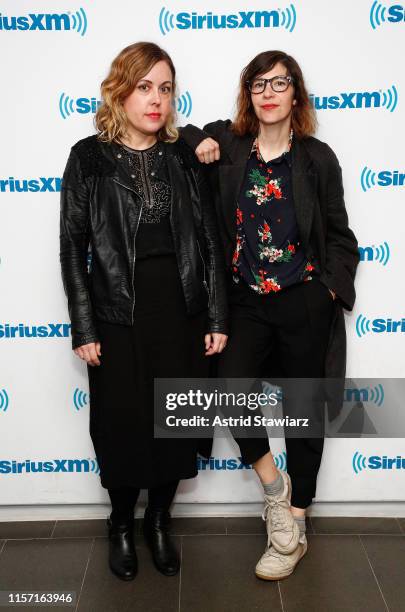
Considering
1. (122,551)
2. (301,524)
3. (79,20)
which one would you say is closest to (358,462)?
(301,524)

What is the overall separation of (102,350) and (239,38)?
3.91 feet

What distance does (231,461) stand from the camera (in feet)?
8.88

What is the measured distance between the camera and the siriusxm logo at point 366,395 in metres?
2.65

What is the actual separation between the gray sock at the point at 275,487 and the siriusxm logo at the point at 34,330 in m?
0.96

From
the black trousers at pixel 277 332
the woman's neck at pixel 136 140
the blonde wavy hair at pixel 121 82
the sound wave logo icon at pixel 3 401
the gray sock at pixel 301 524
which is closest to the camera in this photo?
the blonde wavy hair at pixel 121 82

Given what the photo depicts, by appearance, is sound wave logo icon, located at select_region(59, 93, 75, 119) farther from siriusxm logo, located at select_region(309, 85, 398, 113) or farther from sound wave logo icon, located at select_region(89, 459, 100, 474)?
sound wave logo icon, located at select_region(89, 459, 100, 474)

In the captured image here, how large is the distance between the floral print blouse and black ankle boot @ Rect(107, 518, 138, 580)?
1019 mm

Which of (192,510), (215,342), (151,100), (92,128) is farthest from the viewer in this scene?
(192,510)

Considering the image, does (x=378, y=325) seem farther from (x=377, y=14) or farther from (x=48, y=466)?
(x=48, y=466)

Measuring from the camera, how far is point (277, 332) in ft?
7.53

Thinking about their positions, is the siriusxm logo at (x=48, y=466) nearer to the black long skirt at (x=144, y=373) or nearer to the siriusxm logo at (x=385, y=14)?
the black long skirt at (x=144, y=373)

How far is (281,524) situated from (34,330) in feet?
3.89

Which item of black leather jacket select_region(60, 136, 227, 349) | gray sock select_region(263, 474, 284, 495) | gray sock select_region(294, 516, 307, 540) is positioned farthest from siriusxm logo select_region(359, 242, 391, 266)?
gray sock select_region(294, 516, 307, 540)

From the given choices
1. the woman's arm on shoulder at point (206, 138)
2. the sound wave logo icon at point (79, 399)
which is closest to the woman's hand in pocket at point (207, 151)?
the woman's arm on shoulder at point (206, 138)
